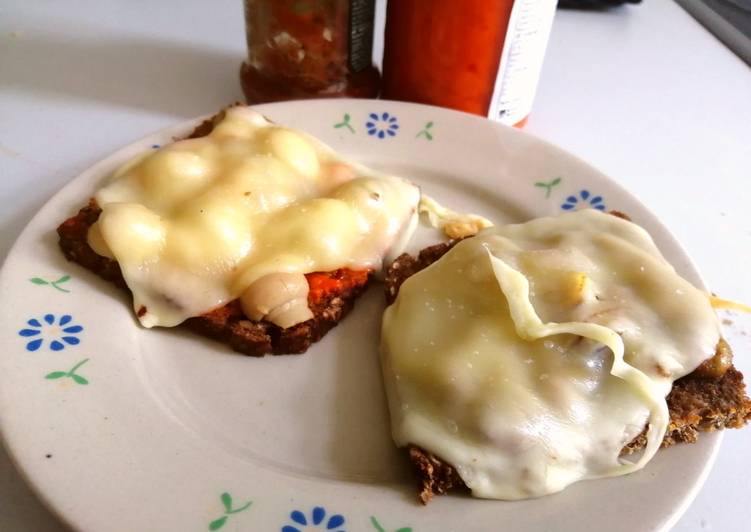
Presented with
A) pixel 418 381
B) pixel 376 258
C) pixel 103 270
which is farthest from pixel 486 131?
pixel 103 270

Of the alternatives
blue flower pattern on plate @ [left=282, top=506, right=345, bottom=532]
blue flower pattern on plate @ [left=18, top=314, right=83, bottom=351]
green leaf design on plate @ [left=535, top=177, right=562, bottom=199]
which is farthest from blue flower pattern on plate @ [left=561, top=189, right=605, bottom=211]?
blue flower pattern on plate @ [left=18, top=314, right=83, bottom=351]

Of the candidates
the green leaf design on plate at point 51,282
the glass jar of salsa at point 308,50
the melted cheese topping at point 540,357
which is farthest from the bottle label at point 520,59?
the green leaf design on plate at point 51,282

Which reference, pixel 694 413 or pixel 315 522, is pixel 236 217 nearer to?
pixel 315 522

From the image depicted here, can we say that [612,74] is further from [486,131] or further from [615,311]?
[615,311]

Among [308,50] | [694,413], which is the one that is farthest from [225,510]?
[308,50]

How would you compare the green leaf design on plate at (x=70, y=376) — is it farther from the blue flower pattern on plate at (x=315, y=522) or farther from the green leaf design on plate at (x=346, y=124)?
the green leaf design on plate at (x=346, y=124)

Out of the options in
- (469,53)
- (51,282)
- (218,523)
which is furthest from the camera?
(469,53)
